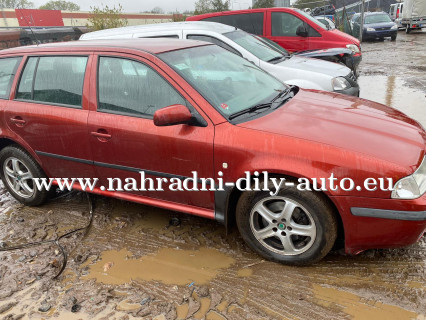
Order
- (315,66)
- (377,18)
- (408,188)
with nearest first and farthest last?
(408,188), (315,66), (377,18)

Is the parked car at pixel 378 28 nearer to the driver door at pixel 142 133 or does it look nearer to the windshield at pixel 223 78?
the windshield at pixel 223 78

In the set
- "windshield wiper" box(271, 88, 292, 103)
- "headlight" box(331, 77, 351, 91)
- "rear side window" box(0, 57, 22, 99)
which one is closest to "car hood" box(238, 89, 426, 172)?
"windshield wiper" box(271, 88, 292, 103)

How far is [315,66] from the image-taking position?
581 centimetres

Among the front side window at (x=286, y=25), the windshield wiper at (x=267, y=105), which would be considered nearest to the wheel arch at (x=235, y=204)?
the windshield wiper at (x=267, y=105)

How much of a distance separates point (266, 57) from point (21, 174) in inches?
158

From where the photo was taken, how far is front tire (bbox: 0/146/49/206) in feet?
12.6

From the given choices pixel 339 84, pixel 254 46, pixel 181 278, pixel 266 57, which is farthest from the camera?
pixel 254 46

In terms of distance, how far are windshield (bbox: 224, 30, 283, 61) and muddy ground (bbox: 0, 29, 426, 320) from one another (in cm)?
345

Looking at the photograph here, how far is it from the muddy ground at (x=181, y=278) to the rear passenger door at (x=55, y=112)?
661 millimetres

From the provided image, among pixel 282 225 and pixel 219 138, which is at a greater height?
pixel 219 138

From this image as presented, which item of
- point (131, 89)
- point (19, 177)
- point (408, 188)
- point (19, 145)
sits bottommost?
point (19, 177)

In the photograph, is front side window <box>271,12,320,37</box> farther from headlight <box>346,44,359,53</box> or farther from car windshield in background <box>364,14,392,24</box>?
car windshield in background <box>364,14,392,24</box>

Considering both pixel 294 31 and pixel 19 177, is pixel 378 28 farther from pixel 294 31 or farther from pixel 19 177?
pixel 19 177

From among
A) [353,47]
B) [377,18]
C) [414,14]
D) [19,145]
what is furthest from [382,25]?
[19,145]
